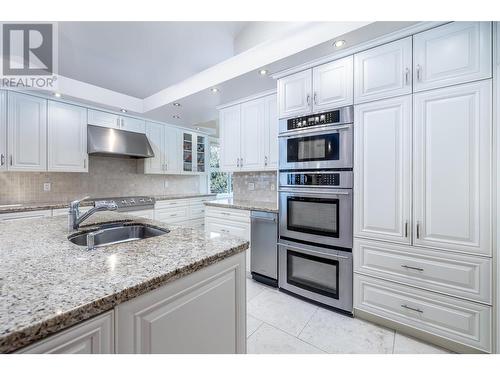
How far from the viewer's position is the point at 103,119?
346 cm

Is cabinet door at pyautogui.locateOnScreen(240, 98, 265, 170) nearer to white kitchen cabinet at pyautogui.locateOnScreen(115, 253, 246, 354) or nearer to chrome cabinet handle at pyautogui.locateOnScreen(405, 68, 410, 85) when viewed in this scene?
chrome cabinet handle at pyautogui.locateOnScreen(405, 68, 410, 85)

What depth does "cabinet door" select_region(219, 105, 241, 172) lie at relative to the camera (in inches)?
126

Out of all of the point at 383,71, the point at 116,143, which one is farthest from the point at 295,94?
the point at 116,143

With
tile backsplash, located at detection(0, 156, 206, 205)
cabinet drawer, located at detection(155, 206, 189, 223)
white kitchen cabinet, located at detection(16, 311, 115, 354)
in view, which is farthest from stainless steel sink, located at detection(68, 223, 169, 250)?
tile backsplash, located at detection(0, 156, 206, 205)

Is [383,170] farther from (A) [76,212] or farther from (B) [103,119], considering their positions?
(B) [103,119]

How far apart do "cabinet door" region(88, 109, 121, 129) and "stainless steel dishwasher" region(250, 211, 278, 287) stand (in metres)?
2.70

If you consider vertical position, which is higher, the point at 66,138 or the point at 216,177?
the point at 66,138

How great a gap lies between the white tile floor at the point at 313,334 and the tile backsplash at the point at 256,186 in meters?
1.50

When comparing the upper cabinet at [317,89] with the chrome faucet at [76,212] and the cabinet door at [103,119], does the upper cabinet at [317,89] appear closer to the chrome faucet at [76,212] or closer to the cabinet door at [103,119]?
the chrome faucet at [76,212]

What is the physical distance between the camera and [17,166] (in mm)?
2707

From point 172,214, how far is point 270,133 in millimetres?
2352

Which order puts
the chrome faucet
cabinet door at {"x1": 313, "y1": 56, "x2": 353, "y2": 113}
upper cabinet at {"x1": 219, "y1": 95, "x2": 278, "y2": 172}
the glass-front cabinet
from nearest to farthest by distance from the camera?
the chrome faucet
cabinet door at {"x1": 313, "y1": 56, "x2": 353, "y2": 113}
upper cabinet at {"x1": 219, "y1": 95, "x2": 278, "y2": 172}
the glass-front cabinet
